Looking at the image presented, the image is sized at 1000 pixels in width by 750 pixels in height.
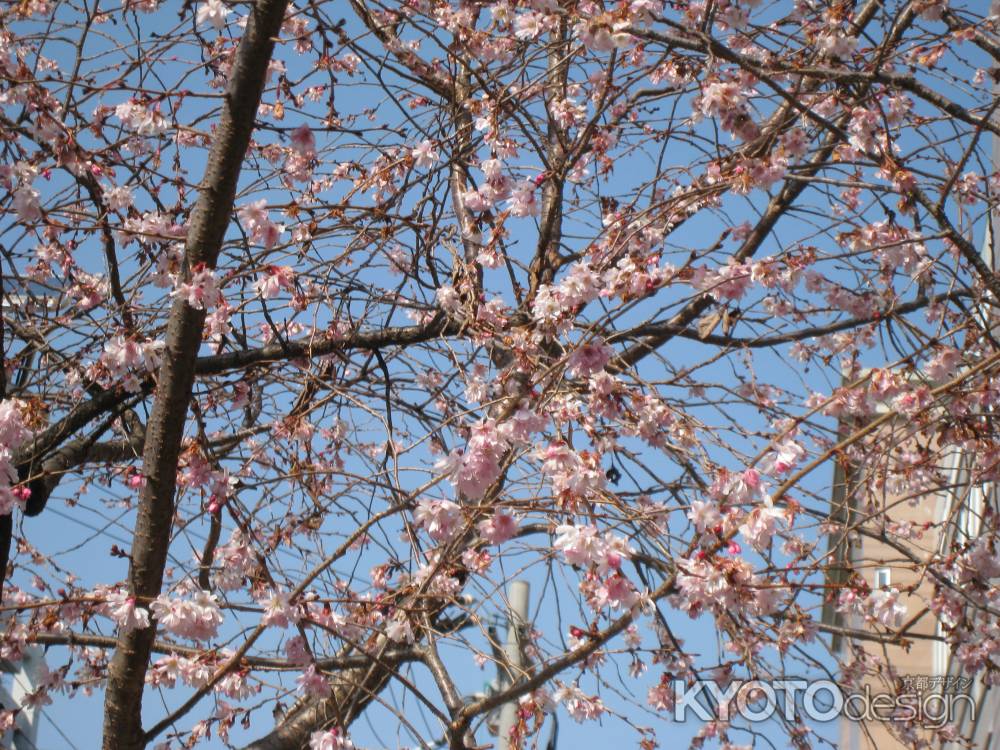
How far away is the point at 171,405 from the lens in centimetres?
333

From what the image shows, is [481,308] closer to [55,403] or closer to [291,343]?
[291,343]

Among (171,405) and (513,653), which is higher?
(171,405)

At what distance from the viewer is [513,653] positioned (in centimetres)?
428

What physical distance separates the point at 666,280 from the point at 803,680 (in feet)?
5.97

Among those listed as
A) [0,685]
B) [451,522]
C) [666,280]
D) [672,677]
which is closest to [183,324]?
[451,522]

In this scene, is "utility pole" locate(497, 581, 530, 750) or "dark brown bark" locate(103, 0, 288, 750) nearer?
"dark brown bark" locate(103, 0, 288, 750)

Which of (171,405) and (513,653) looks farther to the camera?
(513,653)

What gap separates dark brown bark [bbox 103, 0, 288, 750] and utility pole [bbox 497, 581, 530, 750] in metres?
1.14

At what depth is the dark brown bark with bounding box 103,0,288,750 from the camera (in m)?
3.27

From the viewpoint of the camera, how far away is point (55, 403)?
453 centimetres

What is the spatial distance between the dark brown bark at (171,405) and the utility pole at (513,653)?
1.14 metres

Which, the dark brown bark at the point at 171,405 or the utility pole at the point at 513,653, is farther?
the utility pole at the point at 513,653

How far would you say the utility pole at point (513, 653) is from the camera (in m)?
3.45

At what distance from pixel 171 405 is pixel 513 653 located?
5.78 ft
